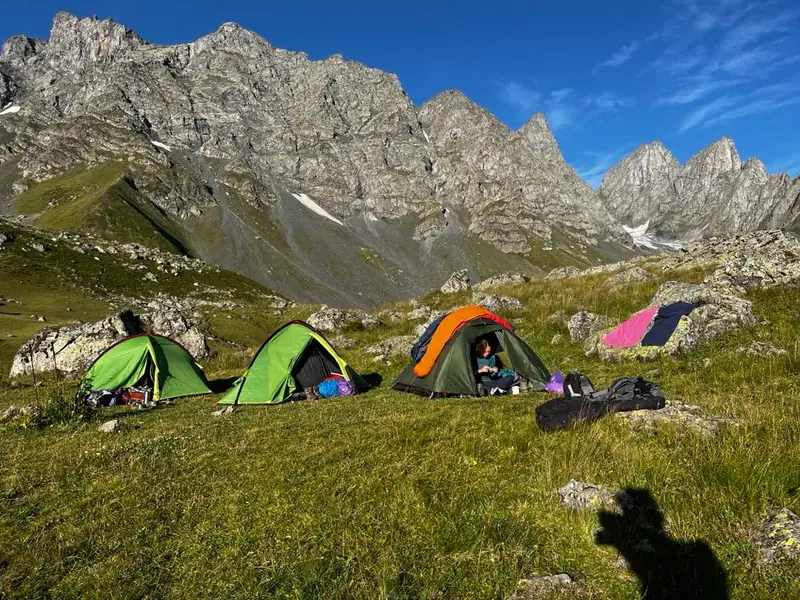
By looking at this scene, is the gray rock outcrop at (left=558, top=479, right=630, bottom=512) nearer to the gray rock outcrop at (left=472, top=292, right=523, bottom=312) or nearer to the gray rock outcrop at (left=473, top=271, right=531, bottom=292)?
the gray rock outcrop at (left=472, top=292, right=523, bottom=312)

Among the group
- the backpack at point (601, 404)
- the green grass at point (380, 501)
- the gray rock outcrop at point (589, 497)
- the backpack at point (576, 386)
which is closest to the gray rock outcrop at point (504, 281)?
the backpack at point (576, 386)

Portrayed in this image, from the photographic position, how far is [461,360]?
45.9 feet

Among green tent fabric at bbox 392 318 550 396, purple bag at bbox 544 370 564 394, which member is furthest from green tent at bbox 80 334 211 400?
purple bag at bbox 544 370 564 394

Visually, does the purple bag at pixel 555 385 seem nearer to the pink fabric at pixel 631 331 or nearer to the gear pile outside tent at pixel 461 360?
the gear pile outside tent at pixel 461 360

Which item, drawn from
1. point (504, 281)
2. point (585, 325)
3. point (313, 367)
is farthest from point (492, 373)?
point (504, 281)

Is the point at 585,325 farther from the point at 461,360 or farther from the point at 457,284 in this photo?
the point at 457,284

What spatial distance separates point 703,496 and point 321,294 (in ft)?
497

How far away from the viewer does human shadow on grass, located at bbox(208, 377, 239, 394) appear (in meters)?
18.4

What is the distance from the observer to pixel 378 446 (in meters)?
8.12

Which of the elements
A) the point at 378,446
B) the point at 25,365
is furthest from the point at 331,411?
the point at 25,365

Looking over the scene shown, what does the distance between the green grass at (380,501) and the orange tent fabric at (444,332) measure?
A: 443cm

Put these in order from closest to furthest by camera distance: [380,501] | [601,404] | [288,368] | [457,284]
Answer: [380,501] < [601,404] < [288,368] < [457,284]

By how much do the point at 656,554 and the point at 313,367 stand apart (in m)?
13.4

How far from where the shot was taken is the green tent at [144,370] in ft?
54.7
